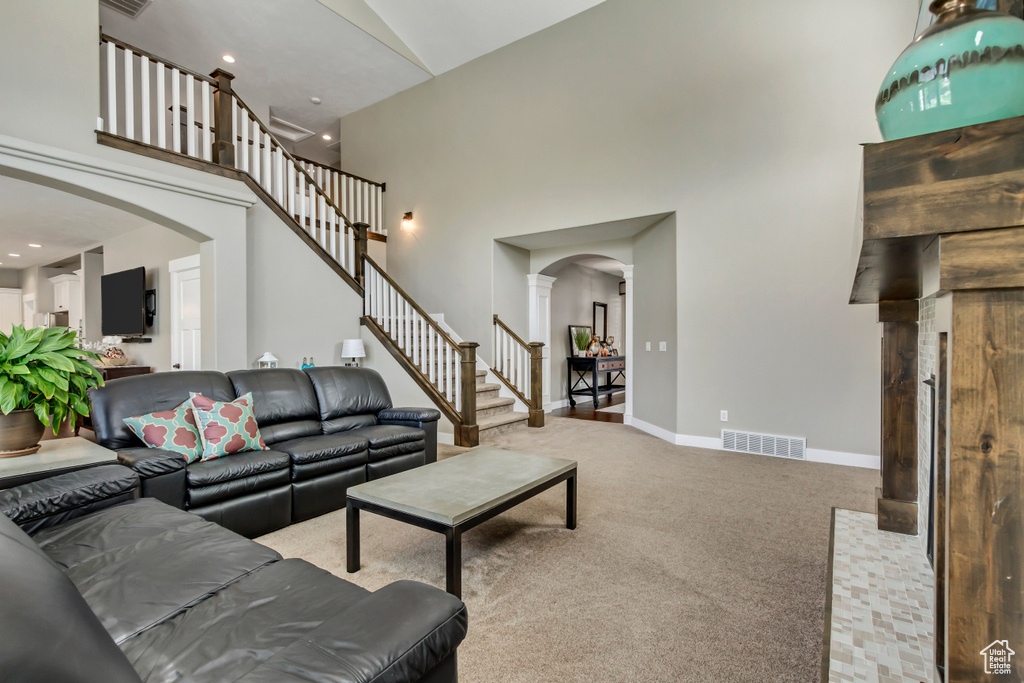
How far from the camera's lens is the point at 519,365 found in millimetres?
6473

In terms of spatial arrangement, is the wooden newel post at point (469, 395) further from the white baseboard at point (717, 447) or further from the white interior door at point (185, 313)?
the white interior door at point (185, 313)

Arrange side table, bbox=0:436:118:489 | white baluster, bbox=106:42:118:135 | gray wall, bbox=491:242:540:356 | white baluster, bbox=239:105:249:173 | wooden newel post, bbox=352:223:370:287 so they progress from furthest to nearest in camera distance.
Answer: gray wall, bbox=491:242:540:356
wooden newel post, bbox=352:223:370:287
white baluster, bbox=239:105:249:173
white baluster, bbox=106:42:118:135
side table, bbox=0:436:118:489

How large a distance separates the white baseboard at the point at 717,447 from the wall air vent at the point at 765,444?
0.07m

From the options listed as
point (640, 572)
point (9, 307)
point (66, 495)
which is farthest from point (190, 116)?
point (9, 307)

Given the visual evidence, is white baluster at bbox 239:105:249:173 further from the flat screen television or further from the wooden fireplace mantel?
the wooden fireplace mantel

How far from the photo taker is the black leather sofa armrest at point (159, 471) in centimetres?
231

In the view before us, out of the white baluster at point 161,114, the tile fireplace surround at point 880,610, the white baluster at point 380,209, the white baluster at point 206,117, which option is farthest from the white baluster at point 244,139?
the tile fireplace surround at point 880,610

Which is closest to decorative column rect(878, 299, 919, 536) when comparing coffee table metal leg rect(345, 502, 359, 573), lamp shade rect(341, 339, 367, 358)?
coffee table metal leg rect(345, 502, 359, 573)

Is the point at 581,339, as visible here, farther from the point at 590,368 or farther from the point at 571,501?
the point at 571,501

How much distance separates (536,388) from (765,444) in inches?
105

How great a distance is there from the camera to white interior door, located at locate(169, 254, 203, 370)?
5052 millimetres

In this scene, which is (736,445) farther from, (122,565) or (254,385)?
(122,565)

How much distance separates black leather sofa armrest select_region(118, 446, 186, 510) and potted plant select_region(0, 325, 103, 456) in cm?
32

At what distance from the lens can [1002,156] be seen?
73 centimetres
